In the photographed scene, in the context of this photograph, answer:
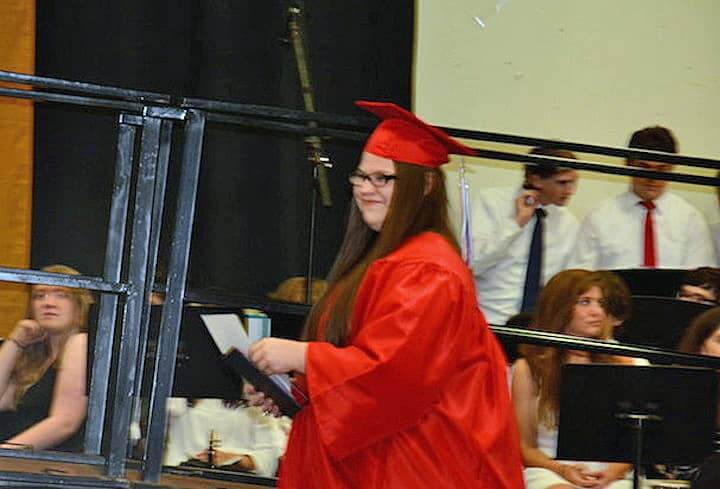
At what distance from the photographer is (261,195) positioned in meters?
6.46

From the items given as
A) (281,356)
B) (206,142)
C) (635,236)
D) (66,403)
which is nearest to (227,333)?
(281,356)

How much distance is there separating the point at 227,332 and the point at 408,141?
66 centimetres

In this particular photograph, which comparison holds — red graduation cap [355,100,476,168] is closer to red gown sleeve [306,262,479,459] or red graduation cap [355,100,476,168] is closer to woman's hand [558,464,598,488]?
red gown sleeve [306,262,479,459]

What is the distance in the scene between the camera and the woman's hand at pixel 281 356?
3.32m

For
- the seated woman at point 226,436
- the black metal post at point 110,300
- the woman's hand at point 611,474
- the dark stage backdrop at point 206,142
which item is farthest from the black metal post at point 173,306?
the dark stage backdrop at point 206,142

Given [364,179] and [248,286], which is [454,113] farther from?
[364,179]

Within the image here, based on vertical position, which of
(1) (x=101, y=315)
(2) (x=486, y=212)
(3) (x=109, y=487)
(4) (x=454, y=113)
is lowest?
(3) (x=109, y=487)

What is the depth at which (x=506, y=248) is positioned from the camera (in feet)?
17.8

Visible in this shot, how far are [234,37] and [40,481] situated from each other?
3110 millimetres

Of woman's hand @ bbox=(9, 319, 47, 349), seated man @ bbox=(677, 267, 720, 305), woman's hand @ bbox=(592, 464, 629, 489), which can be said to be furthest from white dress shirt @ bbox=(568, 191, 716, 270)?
woman's hand @ bbox=(9, 319, 47, 349)

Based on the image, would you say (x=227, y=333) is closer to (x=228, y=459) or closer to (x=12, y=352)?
(x=228, y=459)

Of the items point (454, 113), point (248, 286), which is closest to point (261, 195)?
point (248, 286)

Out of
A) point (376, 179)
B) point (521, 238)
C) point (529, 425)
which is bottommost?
point (529, 425)

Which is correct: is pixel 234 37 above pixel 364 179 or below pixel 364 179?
above
